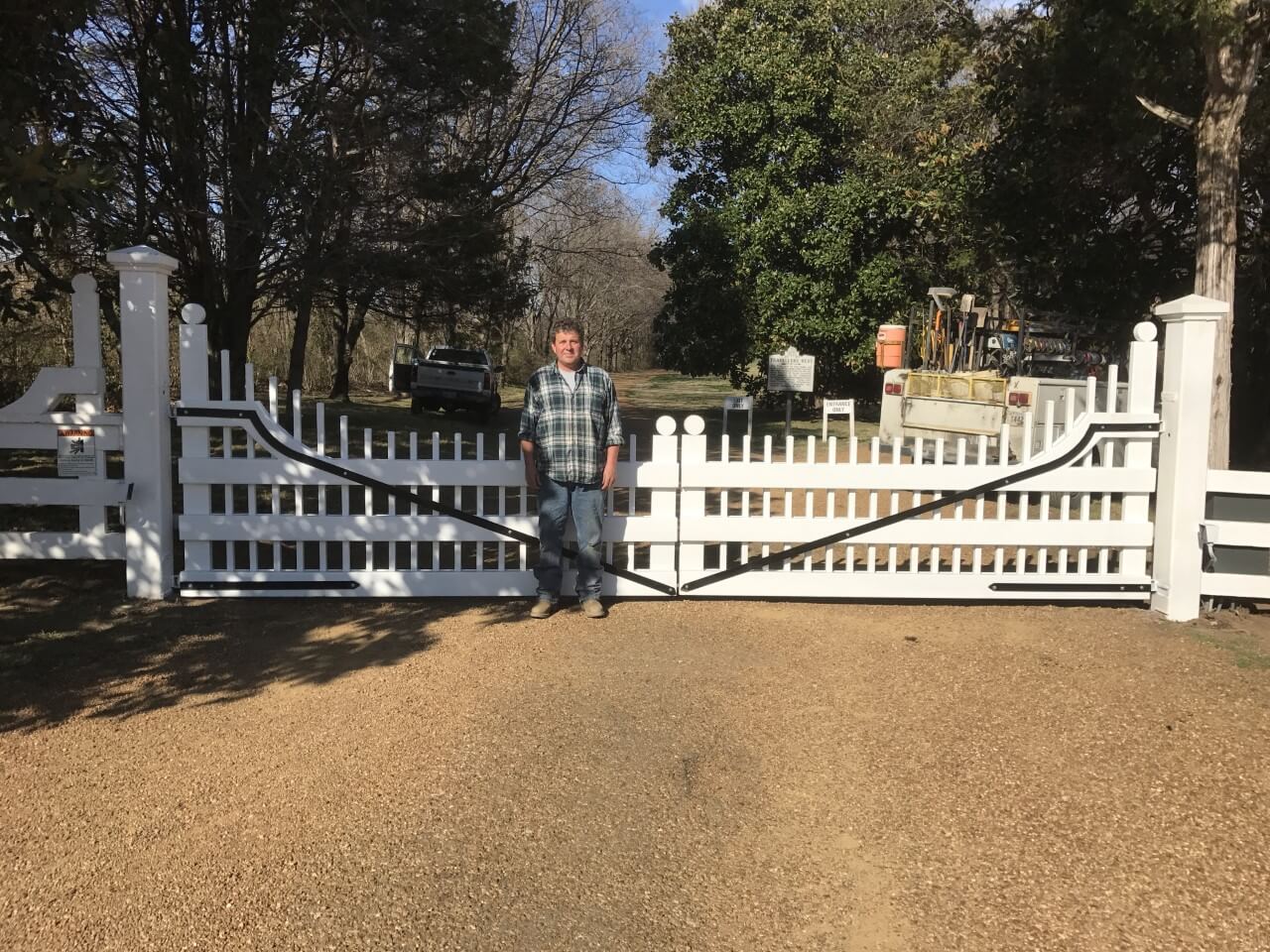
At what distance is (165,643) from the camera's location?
19.0 feet

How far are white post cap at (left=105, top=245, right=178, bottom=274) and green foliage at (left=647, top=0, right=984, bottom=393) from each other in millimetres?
19338

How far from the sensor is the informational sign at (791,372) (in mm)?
18656

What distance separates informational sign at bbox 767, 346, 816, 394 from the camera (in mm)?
18656

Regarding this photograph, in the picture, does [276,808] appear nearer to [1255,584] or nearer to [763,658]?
[763,658]

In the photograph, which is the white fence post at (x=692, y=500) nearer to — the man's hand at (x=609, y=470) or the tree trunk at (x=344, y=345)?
the man's hand at (x=609, y=470)

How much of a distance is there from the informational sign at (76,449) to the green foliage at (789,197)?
19625 mm

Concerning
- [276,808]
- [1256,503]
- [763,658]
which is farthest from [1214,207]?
[276,808]

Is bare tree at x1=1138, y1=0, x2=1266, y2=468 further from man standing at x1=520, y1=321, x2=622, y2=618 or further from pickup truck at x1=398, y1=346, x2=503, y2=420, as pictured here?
pickup truck at x1=398, y1=346, x2=503, y2=420

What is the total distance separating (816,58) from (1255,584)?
20.7 meters

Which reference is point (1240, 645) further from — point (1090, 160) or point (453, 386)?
point (453, 386)

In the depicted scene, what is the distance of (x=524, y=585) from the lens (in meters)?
6.70

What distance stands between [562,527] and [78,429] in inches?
122

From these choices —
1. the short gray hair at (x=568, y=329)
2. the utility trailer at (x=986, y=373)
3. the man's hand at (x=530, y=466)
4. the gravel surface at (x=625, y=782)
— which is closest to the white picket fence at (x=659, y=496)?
the man's hand at (x=530, y=466)

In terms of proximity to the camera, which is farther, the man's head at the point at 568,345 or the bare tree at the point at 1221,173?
the bare tree at the point at 1221,173
